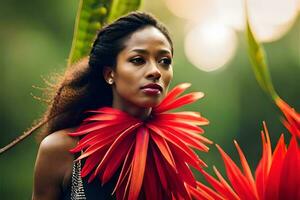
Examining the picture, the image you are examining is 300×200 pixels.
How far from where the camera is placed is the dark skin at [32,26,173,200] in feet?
3.50

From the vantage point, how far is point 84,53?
3.21ft

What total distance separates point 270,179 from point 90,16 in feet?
1.42

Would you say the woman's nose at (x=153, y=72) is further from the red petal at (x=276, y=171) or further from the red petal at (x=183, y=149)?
the red petal at (x=276, y=171)

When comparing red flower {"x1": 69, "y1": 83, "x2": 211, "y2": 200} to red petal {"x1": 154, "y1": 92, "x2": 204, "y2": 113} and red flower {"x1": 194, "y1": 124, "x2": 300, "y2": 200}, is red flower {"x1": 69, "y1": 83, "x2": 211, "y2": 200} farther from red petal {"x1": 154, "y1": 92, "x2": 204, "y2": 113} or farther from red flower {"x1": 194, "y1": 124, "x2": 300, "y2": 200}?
red flower {"x1": 194, "y1": 124, "x2": 300, "y2": 200}

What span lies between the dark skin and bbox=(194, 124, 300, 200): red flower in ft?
0.99

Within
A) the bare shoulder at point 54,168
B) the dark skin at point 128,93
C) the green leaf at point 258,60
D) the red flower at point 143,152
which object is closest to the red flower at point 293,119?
the green leaf at point 258,60

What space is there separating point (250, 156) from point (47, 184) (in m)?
9.59

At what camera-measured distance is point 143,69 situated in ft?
3.49

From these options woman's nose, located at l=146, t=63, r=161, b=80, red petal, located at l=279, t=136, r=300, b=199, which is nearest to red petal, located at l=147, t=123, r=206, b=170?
woman's nose, located at l=146, t=63, r=161, b=80

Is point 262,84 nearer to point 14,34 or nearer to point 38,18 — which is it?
point 14,34

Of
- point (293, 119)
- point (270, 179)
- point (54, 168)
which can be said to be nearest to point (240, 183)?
point (270, 179)

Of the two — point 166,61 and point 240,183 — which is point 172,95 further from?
point 240,183

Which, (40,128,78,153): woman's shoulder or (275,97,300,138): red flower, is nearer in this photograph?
(275,97,300,138): red flower

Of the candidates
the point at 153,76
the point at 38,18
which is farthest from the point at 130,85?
the point at 38,18
